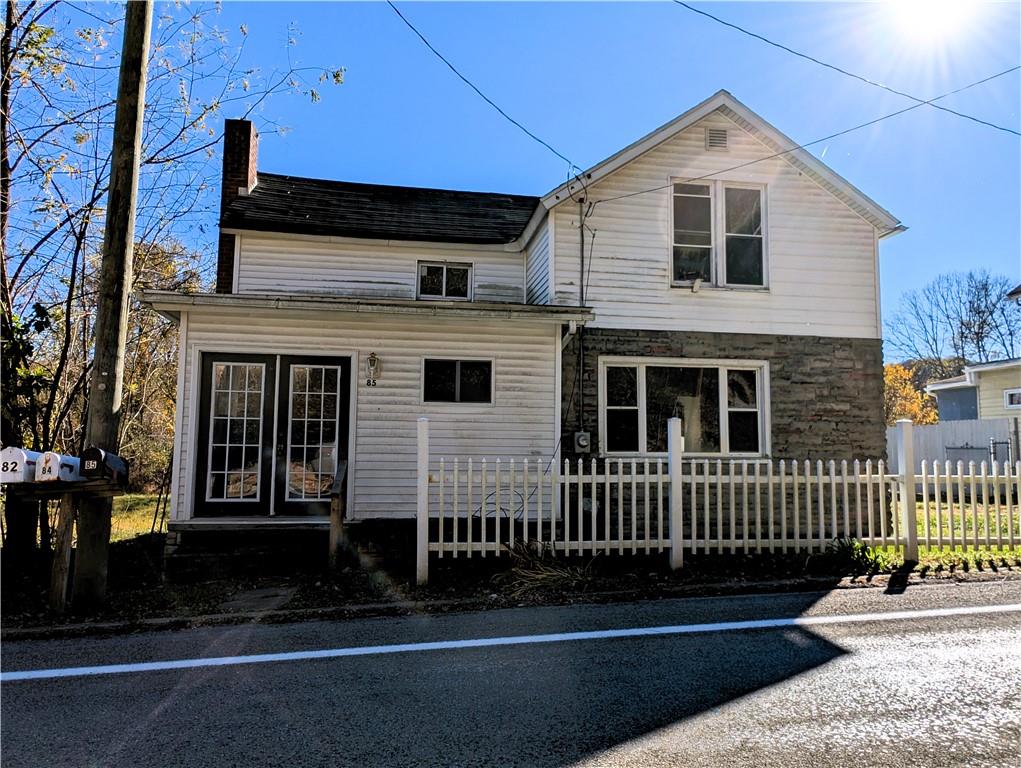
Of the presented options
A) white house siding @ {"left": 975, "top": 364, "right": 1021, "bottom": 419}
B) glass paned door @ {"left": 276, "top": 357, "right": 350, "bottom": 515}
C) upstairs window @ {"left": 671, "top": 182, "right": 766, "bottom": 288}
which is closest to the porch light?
glass paned door @ {"left": 276, "top": 357, "right": 350, "bottom": 515}

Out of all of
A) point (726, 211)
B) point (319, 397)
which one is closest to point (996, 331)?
point (726, 211)

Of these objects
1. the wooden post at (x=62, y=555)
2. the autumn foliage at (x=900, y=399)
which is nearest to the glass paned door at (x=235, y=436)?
the wooden post at (x=62, y=555)

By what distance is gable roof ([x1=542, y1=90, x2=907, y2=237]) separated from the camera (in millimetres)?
9609

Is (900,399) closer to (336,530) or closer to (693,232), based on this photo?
(693,232)

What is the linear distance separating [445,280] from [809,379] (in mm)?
6248

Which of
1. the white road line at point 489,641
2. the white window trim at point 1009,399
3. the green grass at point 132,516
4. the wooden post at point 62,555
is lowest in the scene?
the green grass at point 132,516

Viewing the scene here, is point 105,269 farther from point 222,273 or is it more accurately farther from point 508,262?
point 508,262

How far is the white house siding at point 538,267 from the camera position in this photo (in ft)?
31.9

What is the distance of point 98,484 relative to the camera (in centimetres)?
538

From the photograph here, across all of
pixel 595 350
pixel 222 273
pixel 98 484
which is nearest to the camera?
pixel 98 484

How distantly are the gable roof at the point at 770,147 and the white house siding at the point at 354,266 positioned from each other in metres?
2.58

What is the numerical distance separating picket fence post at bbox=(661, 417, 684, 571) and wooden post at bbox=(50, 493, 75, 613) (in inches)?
235

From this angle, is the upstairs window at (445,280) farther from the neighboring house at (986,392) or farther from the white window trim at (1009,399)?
the white window trim at (1009,399)

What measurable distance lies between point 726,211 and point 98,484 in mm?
9162
